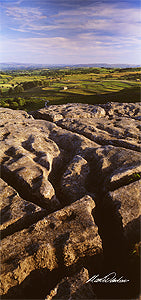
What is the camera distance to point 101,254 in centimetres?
1175

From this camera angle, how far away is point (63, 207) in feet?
50.5

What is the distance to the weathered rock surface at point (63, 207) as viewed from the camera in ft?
34.8

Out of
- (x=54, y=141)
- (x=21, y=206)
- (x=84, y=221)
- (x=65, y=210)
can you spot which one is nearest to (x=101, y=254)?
(x=84, y=221)

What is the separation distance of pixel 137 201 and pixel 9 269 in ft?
34.6

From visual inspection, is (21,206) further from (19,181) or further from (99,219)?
(99,219)

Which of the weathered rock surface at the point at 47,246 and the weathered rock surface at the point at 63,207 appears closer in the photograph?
the weathered rock surface at the point at 47,246
